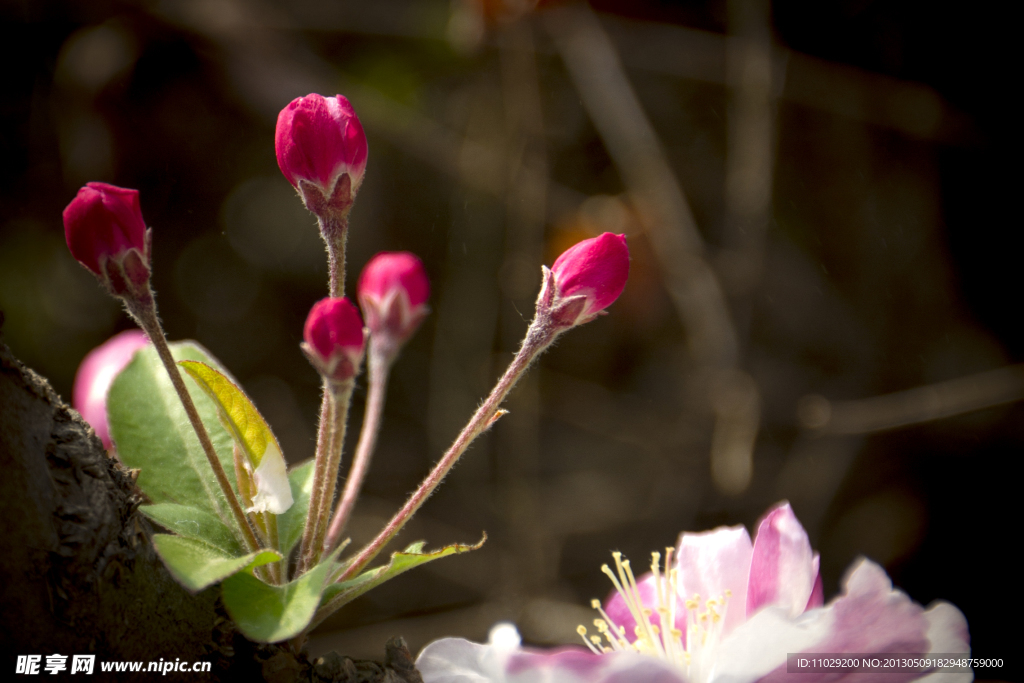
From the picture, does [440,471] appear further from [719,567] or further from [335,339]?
[719,567]

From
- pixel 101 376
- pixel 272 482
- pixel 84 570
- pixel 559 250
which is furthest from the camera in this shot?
pixel 559 250

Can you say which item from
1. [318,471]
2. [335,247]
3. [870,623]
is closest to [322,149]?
[335,247]

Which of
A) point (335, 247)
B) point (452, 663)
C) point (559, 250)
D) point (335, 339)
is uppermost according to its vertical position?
point (559, 250)

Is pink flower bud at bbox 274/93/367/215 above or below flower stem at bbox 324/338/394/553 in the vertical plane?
above

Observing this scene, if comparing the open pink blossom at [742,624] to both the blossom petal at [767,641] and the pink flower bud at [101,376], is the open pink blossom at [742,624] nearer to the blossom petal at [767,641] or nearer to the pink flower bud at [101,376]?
the blossom petal at [767,641]

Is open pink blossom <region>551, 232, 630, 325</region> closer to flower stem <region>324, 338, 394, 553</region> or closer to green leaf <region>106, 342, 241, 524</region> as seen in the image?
flower stem <region>324, 338, 394, 553</region>

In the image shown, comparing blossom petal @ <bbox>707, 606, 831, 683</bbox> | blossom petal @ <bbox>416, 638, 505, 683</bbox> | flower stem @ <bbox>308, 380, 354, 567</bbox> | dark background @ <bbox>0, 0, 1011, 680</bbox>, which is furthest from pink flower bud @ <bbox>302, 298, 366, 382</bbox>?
dark background @ <bbox>0, 0, 1011, 680</bbox>
